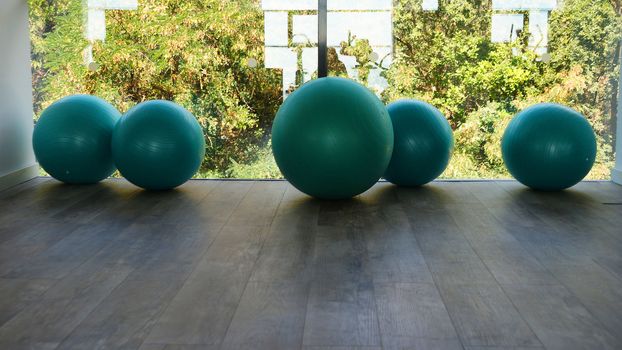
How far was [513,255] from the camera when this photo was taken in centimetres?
321

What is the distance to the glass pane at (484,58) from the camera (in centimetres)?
545

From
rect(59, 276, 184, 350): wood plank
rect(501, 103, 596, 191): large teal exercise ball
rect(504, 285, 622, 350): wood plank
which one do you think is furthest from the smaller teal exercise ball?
rect(59, 276, 184, 350): wood plank

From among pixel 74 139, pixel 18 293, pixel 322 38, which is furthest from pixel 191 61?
pixel 18 293

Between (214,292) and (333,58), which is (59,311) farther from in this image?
(333,58)

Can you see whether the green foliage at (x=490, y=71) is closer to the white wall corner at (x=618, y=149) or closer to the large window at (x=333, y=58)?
the large window at (x=333, y=58)

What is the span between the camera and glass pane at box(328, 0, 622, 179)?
5.45 m

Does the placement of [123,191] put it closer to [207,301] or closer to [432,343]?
[207,301]

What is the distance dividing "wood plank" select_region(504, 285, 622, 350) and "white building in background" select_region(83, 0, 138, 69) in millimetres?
4117

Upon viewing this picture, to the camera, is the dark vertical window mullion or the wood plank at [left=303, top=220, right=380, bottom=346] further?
the dark vertical window mullion

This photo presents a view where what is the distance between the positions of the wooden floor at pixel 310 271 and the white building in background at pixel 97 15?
157 centimetres

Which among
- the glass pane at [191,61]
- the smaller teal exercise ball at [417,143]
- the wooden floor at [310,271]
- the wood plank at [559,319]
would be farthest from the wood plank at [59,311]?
the glass pane at [191,61]

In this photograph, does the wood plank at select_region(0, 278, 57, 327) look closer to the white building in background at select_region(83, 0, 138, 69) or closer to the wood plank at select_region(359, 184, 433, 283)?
the wood plank at select_region(359, 184, 433, 283)

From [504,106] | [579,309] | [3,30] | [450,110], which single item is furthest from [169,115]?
[579,309]

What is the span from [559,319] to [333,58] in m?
3.45
